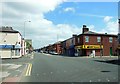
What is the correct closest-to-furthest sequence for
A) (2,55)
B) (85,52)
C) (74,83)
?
(74,83) → (2,55) → (85,52)

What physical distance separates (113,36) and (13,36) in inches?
1252

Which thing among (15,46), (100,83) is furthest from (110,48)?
(100,83)

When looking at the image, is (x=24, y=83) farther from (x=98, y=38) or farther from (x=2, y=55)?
(x=98, y=38)

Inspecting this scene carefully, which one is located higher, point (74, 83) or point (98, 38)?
point (98, 38)

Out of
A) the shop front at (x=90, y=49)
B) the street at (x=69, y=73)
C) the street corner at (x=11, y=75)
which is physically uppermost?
the shop front at (x=90, y=49)

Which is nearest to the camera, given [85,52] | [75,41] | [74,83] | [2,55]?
[74,83]

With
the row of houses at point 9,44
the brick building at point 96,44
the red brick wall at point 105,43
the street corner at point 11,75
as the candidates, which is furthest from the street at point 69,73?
the red brick wall at point 105,43

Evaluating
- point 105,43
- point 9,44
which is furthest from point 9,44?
point 105,43

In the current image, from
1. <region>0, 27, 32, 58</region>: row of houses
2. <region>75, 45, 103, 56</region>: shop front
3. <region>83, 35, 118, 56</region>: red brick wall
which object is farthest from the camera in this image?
<region>83, 35, 118, 56</region>: red brick wall

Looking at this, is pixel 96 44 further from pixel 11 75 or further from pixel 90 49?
pixel 11 75

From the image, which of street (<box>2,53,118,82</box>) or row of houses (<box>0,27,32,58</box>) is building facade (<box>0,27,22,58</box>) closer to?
row of houses (<box>0,27,32,58</box>)

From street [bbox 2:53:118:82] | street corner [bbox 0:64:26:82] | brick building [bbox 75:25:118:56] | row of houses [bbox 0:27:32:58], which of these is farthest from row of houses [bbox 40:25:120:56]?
street corner [bbox 0:64:26:82]

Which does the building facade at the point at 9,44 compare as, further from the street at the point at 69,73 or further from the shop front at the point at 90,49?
the street at the point at 69,73

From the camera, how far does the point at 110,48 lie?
76875 mm
